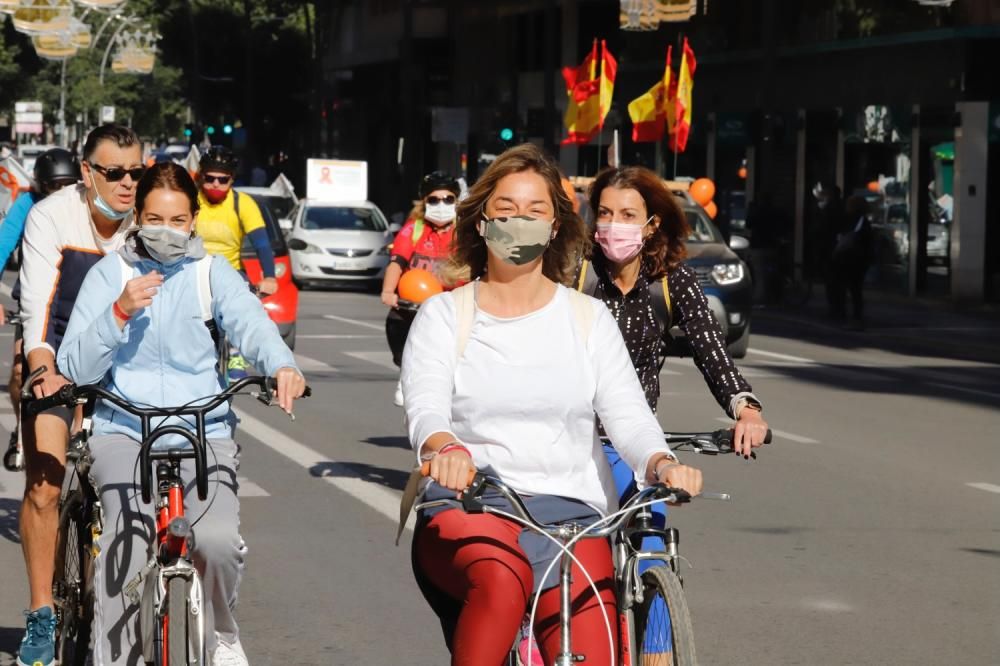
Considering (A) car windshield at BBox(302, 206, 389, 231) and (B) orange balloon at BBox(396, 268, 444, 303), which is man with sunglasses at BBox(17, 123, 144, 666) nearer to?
(B) orange balloon at BBox(396, 268, 444, 303)

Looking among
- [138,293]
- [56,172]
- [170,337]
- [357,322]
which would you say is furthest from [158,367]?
[357,322]

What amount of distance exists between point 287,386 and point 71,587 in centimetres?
145

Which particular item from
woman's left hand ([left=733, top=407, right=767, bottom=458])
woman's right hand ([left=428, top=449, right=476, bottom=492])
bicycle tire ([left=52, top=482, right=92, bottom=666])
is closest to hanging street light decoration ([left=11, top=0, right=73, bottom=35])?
bicycle tire ([left=52, top=482, right=92, bottom=666])

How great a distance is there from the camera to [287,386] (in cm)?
507

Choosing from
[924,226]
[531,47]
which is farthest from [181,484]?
[531,47]

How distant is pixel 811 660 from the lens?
22.3 feet

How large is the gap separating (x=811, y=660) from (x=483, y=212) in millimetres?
2633

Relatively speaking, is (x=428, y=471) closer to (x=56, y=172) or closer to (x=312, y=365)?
(x=56, y=172)

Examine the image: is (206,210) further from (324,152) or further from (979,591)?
(324,152)

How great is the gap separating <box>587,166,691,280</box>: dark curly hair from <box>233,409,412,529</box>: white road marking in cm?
393

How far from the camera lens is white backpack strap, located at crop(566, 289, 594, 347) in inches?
187

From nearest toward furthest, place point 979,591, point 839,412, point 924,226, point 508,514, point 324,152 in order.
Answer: point 508,514 → point 979,591 → point 839,412 → point 924,226 → point 324,152

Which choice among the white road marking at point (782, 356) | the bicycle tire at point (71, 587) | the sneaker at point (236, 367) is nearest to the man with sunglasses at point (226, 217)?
the sneaker at point (236, 367)

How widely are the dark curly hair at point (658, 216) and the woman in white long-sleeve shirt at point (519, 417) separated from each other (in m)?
1.08
